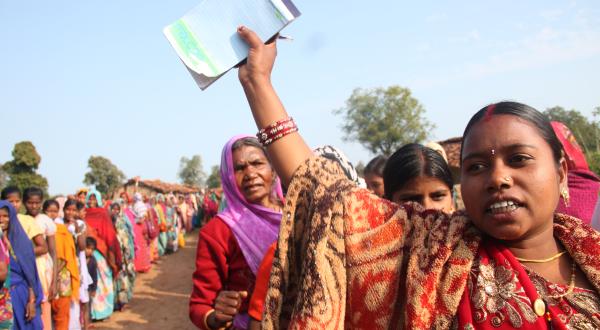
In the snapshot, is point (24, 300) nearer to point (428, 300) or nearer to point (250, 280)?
point (250, 280)

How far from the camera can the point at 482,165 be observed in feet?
4.17

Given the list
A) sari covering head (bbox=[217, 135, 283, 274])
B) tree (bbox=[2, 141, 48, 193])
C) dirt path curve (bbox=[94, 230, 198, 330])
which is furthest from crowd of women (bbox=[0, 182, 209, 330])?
tree (bbox=[2, 141, 48, 193])

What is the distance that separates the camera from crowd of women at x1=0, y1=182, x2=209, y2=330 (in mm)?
5516

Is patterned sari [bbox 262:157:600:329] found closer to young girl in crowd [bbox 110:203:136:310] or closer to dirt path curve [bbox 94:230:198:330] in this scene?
dirt path curve [bbox 94:230:198:330]

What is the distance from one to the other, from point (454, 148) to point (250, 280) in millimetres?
6473

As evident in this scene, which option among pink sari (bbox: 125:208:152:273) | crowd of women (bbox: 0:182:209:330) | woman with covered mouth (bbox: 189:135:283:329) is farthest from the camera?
pink sari (bbox: 125:208:152:273)

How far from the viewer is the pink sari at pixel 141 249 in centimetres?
1335

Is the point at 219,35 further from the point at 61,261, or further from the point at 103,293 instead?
the point at 103,293

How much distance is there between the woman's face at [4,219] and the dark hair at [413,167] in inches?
177

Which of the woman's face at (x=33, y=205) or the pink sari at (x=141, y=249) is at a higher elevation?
the woman's face at (x=33, y=205)

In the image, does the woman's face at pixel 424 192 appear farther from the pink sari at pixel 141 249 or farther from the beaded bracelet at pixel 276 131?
the pink sari at pixel 141 249

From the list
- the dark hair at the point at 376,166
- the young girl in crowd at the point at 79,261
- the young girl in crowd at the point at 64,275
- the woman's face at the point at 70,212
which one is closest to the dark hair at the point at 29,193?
the young girl in crowd at the point at 64,275

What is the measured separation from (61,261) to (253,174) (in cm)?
547

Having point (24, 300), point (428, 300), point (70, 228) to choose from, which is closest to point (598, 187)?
point (428, 300)
